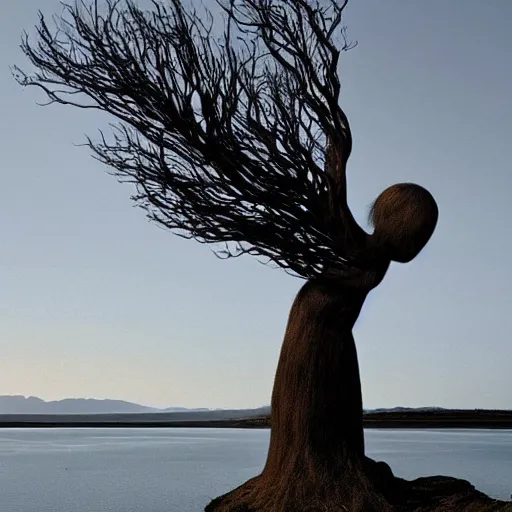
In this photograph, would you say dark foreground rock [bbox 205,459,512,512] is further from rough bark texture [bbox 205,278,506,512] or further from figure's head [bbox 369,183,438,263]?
figure's head [bbox 369,183,438,263]

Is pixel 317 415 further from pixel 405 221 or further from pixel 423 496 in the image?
pixel 405 221

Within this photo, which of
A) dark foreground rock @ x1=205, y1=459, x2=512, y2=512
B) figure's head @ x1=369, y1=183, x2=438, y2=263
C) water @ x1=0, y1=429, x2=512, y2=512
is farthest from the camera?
water @ x1=0, y1=429, x2=512, y2=512

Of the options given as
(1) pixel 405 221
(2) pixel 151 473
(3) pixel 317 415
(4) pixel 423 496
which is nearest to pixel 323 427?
(3) pixel 317 415

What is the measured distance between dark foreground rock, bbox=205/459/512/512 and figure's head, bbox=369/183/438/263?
7.34 feet

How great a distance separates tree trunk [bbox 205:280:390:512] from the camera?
358 inches

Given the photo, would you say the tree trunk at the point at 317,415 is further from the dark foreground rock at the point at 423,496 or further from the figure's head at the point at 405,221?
the figure's head at the point at 405,221

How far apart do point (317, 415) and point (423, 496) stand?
151 cm

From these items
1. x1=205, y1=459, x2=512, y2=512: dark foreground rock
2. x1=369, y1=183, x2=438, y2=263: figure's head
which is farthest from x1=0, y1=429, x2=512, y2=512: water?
x1=369, y1=183, x2=438, y2=263: figure's head

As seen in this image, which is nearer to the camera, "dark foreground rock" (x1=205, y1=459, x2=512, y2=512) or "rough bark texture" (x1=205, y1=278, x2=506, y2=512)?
"dark foreground rock" (x1=205, y1=459, x2=512, y2=512)

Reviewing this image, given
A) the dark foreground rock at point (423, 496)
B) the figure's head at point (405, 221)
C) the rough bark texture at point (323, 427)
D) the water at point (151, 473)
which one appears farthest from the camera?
the water at point (151, 473)

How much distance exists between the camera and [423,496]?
963 cm

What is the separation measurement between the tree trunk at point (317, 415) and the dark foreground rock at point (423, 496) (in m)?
0.12

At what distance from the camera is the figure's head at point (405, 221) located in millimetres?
9258

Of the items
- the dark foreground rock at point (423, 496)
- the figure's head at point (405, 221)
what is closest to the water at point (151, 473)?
the dark foreground rock at point (423, 496)
